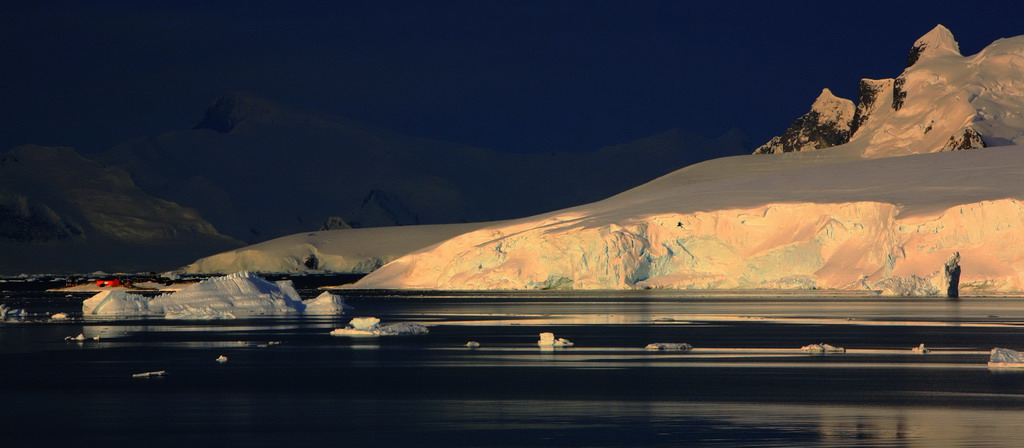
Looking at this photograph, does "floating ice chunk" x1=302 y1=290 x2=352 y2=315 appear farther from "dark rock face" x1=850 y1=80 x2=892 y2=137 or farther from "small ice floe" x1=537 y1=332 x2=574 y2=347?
"dark rock face" x1=850 y1=80 x2=892 y2=137

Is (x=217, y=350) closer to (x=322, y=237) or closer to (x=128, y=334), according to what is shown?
(x=128, y=334)

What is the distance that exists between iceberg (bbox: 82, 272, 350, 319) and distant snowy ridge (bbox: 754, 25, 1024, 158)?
96.8 metres

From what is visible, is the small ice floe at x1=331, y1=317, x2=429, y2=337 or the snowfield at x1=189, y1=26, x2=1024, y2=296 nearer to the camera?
the small ice floe at x1=331, y1=317, x2=429, y2=337

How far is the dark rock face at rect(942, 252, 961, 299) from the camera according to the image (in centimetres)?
6806

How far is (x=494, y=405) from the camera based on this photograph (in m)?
23.7

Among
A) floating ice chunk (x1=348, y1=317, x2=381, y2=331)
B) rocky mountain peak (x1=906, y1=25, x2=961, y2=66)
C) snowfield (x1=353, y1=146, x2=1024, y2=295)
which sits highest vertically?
rocky mountain peak (x1=906, y1=25, x2=961, y2=66)

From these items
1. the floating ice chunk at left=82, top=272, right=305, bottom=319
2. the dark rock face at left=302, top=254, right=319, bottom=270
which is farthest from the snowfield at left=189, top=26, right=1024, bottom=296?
the dark rock face at left=302, top=254, right=319, bottom=270

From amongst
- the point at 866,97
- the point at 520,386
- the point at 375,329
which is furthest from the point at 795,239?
the point at 866,97

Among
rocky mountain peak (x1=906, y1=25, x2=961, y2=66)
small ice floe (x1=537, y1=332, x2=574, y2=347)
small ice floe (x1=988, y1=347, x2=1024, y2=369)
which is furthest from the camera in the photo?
rocky mountain peak (x1=906, y1=25, x2=961, y2=66)

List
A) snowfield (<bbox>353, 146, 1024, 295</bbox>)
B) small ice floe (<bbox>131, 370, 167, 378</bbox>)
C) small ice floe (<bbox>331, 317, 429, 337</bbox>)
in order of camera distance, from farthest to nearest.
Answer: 1. snowfield (<bbox>353, 146, 1024, 295</bbox>)
2. small ice floe (<bbox>331, 317, 429, 337</bbox>)
3. small ice floe (<bbox>131, 370, 167, 378</bbox>)

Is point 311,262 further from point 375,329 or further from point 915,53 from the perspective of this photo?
point 375,329

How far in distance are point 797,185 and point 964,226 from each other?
21.2 meters

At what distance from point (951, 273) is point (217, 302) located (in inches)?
1324

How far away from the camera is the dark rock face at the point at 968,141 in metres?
143
